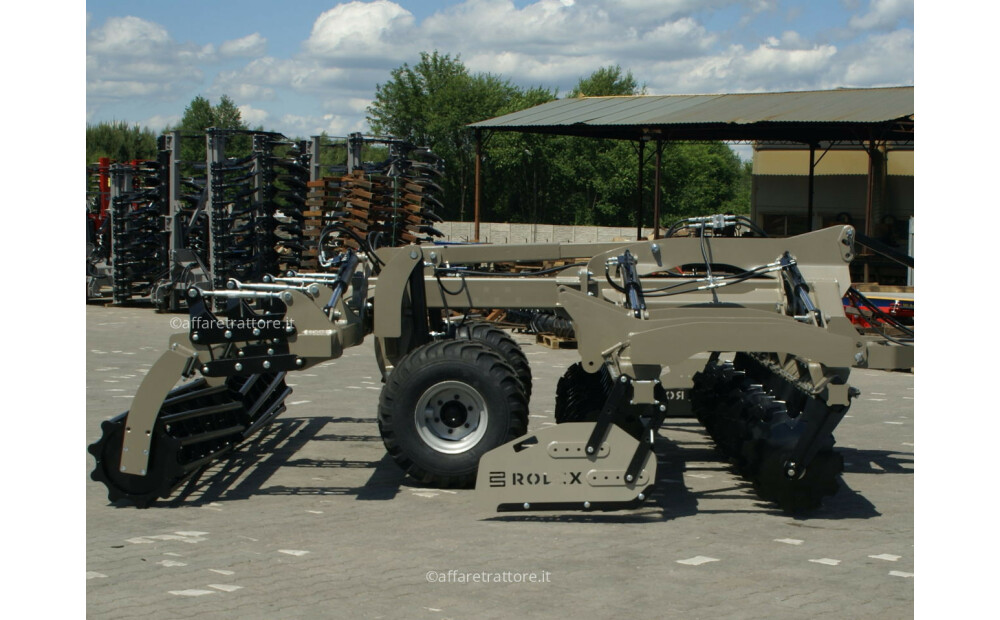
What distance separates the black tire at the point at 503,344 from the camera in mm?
9984

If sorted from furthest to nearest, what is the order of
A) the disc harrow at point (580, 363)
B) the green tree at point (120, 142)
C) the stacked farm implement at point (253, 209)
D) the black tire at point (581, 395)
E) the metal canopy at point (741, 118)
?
the green tree at point (120, 142)
the metal canopy at point (741, 118)
the stacked farm implement at point (253, 209)
the black tire at point (581, 395)
the disc harrow at point (580, 363)

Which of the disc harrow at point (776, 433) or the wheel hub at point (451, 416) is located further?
the wheel hub at point (451, 416)

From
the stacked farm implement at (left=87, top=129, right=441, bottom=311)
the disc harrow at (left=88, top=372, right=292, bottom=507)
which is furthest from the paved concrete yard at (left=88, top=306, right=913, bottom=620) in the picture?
the stacked farm implement at (left=87, top=129, right=441, bottom=311)

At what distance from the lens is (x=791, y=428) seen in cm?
776

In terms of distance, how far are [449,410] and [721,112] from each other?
18.6m

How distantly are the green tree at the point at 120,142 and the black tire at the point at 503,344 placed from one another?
52.9 m

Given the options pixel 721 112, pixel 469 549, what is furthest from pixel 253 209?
pixel 469 549

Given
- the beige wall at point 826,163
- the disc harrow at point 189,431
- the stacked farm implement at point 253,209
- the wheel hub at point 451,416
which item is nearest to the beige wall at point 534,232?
the beige wall at point 826,163

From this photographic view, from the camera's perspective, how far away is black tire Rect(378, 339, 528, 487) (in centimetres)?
766

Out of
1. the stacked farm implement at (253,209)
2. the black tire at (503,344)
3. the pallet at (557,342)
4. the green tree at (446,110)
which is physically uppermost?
the green tree at (446,110)

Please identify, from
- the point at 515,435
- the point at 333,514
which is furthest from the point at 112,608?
the point at 515,435

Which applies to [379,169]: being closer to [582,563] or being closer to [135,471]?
[135,471]
